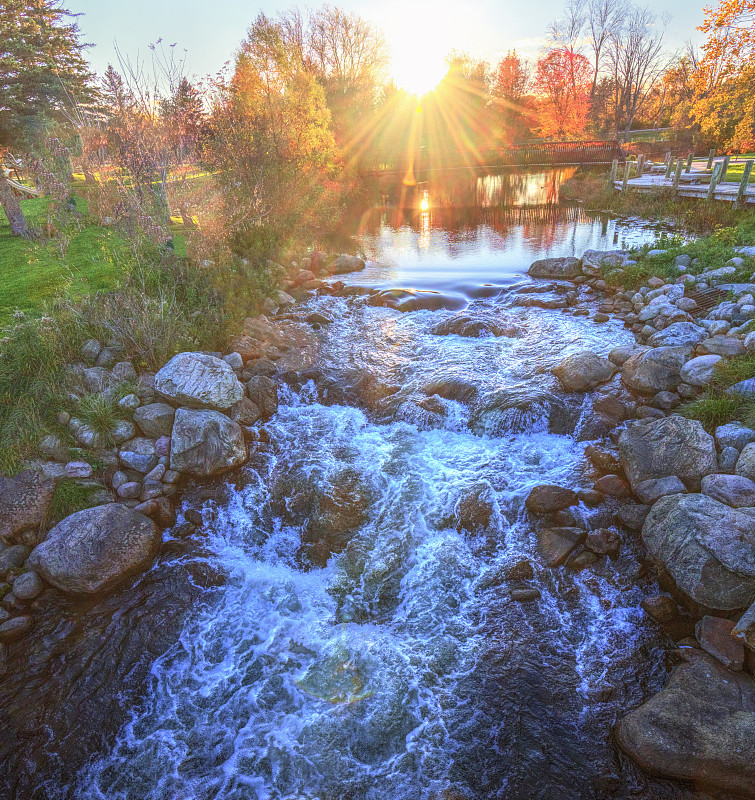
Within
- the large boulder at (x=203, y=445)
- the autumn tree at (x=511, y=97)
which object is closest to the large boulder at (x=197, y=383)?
the large boulder at (x=203, y=445)

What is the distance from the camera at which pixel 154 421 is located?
8.24 meters

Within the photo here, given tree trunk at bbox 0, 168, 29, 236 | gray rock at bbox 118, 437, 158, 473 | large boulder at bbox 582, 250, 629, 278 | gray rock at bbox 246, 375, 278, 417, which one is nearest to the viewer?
gray rock at bbox 118, 437, 158, 473

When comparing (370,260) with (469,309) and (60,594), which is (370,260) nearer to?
(469,309)

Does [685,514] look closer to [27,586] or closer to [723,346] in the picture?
[723,346]

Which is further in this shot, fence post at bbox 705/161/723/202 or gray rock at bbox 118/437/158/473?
fence post at bbox 705/161/723/202

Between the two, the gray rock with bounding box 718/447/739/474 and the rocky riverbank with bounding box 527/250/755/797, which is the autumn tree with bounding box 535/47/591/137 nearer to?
the rocky riverbank with bounding box 527/250/755/797

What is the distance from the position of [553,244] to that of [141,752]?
21.8 m

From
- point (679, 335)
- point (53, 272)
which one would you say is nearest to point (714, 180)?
point (679, 335)

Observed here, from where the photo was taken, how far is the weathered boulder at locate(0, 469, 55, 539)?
660 cm

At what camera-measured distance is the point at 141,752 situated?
484 centimetres

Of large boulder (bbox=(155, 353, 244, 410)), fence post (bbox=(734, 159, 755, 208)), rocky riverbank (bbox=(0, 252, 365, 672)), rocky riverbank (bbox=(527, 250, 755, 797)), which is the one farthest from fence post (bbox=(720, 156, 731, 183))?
large boulder (bbox=(155, 353, 244, 410))

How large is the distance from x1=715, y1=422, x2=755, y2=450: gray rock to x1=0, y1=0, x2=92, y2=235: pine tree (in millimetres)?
21546

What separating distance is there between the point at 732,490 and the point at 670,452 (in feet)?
3.34

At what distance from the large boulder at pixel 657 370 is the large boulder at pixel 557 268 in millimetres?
7506
